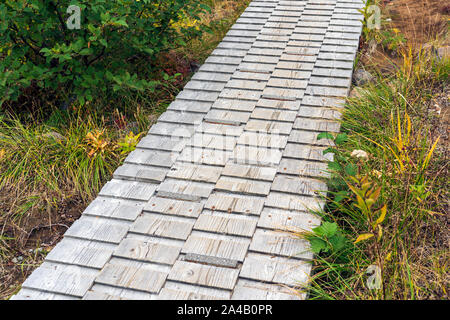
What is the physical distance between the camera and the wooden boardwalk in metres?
2.38

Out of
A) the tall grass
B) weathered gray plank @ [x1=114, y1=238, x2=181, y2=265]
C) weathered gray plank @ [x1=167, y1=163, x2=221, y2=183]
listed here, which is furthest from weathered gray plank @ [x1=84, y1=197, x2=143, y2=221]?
the tall grass

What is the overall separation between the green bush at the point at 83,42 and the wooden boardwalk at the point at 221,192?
0.58m

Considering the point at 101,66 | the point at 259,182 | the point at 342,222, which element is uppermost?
the point at 101,66

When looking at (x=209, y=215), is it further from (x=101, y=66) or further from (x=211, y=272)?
(x=101, y=66)

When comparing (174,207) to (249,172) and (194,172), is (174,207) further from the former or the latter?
(249,172)

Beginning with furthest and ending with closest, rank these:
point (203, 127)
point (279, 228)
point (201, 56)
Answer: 1. point (201, 56)
2. point (203, 127)
3. point (279, 228)

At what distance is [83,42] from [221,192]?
178cm

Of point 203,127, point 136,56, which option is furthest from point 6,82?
point 203,127

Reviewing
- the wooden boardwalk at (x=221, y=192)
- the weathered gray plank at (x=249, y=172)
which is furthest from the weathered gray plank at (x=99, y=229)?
the weathered gray plank at (x=249, y=172)

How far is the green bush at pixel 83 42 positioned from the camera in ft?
11.3

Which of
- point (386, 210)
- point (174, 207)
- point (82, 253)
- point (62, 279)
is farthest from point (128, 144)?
point (386, 210)

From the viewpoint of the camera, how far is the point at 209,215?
275 centimetres

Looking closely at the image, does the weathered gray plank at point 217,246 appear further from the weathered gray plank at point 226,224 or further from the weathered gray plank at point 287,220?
the weathered gray plank at point 287,220
